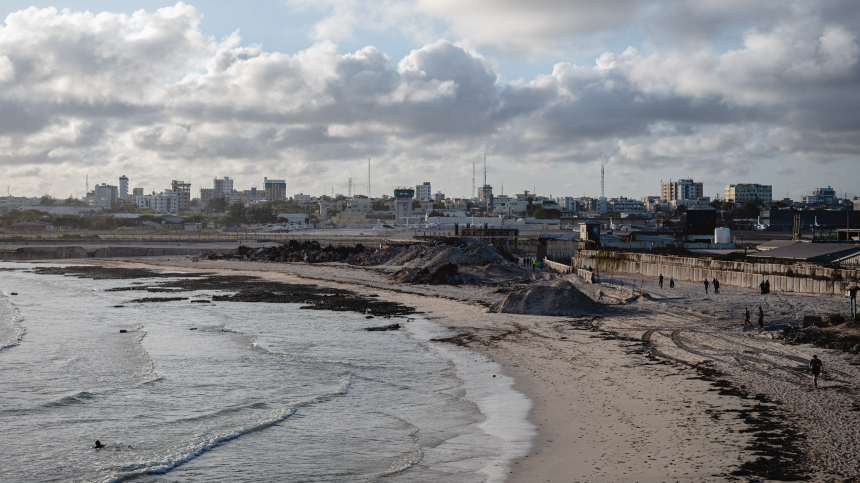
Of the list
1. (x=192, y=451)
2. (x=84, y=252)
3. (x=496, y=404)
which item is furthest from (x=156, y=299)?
(x=84, y=252)

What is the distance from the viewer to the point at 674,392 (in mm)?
18438

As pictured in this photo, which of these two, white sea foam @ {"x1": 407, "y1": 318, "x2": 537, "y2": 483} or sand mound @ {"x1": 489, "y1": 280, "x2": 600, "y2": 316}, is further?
sand mound @ {"x1": 489, "y1": 280, "x2": 600, "y2": 316}

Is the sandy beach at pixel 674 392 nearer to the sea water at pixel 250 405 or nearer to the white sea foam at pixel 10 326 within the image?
the sea water at pixel 250 405

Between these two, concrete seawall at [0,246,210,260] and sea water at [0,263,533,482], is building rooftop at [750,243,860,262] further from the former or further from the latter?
concrete seawall at [0,246,210,260]

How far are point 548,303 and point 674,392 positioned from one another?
700 inches

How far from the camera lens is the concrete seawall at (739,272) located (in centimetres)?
3784

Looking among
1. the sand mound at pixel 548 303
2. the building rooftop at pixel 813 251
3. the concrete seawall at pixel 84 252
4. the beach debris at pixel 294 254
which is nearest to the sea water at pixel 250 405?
the sand mound at pixel 548 303

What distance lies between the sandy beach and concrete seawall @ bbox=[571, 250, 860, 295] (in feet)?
6.94

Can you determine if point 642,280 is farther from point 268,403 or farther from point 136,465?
point 136,465

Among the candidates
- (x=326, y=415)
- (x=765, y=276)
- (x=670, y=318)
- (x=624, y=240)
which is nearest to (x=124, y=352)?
(x=326, y=415)

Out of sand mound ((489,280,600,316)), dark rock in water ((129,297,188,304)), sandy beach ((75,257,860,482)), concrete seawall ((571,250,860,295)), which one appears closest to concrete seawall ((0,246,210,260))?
dark rock in water ((129,297,188,304))

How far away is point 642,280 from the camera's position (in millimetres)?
53438

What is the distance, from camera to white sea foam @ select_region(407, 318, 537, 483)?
14.2 meters

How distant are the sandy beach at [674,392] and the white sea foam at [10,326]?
21057 millimetres
